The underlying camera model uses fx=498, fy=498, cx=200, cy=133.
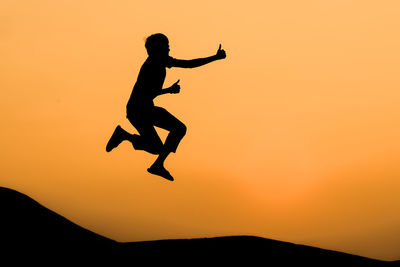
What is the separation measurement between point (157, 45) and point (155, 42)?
63 millimetres

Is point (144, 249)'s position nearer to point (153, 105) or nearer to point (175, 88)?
point (153, 105)

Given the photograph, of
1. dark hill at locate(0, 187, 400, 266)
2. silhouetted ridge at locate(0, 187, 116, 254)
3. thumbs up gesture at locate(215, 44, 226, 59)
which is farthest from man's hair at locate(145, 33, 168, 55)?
silhouetted ridge at locate(0, 187, 116, 254)

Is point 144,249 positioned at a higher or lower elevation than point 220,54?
lower

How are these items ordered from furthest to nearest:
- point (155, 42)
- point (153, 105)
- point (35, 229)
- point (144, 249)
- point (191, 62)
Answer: point (35, 229), point (144, 249), point (153, 105), point (191, 62), point (155, 42)

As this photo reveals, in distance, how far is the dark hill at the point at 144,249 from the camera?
1037 cm

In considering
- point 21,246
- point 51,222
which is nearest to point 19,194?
point 51,222

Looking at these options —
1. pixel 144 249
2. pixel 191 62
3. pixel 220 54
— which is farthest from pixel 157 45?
pixel 144 249

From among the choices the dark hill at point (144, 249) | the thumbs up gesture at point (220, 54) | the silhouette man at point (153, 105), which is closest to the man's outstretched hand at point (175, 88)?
the silhouette man at point (153, 105)

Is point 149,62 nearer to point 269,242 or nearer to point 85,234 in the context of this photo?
point 269,242

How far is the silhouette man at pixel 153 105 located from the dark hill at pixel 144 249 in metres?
2.14

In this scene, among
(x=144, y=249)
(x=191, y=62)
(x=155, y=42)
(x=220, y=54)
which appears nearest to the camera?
(x=220, y=54)

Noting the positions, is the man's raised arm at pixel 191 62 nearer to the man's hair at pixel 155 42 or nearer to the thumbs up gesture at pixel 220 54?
the thumbs up gesture at pixel 220 54

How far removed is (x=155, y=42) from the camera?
8.86m

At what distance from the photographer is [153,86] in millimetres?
9070
